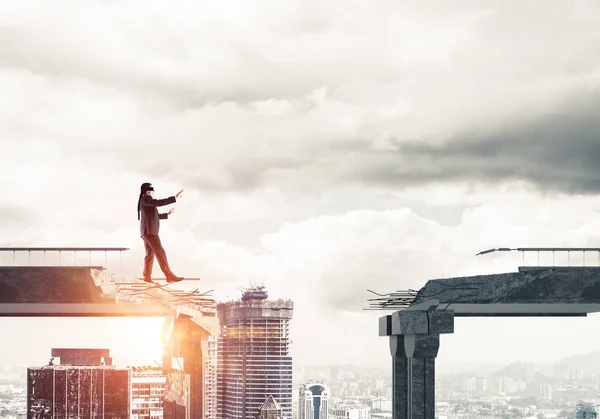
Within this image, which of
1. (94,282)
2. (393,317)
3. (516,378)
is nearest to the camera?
(94,282)

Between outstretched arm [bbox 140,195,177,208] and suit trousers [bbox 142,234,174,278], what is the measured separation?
57 centimetres

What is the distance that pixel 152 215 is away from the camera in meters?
17.2

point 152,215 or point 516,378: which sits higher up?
point 152,215

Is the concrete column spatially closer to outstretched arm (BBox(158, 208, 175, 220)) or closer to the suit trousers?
the suit trousers

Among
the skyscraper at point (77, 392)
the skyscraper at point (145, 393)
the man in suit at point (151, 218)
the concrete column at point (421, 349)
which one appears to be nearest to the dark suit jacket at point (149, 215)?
the man in suit at point (151, 218)

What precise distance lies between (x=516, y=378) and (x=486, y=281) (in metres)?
111

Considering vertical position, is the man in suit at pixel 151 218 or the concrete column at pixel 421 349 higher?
the man in suit at pixel 151 218

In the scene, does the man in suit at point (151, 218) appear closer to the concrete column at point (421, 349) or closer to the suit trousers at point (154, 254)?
the suit trousers at point (154, 254)

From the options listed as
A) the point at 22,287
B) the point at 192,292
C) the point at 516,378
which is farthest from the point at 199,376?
the point at 516,378

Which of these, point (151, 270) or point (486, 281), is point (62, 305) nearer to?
point (151, 270)

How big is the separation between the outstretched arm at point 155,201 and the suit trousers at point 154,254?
0.57 meters

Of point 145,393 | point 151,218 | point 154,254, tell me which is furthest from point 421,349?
point 145,393

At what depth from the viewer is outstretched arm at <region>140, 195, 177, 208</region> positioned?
1686 centimetres

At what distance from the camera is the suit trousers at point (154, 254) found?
17328 mm
